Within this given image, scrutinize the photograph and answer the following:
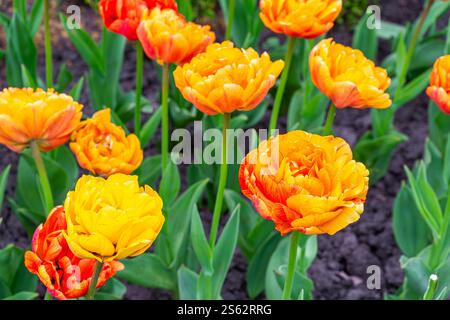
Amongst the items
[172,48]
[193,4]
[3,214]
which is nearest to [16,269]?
[3,214]

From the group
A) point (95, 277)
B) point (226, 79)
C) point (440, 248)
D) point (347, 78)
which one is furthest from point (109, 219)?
point (440, 248)

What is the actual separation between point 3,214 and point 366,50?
3.73ft

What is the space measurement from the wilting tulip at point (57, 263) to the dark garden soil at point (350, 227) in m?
0.82

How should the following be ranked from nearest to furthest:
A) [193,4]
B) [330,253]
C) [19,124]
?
[19,124], [330,253], [193,4]

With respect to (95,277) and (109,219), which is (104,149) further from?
(109,219)

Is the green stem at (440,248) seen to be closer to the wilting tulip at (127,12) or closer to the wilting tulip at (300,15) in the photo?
the wilting tulip at (300,15)

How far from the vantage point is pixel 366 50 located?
229cm

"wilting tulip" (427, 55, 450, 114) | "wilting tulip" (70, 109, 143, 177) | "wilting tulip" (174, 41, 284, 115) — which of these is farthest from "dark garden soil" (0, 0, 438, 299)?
"wilting tulip" (174, 41, 284, 115)

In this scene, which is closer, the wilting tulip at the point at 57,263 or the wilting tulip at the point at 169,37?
the wilting tulip at the point at 57,263

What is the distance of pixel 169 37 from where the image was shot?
1327 millimetres

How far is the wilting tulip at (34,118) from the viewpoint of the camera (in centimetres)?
117

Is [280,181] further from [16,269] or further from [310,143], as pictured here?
[16,269]

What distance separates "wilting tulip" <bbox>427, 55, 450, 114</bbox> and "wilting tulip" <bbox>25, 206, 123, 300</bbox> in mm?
676

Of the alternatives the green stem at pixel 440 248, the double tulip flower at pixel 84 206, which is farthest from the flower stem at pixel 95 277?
the green stem at pixel 440 248
